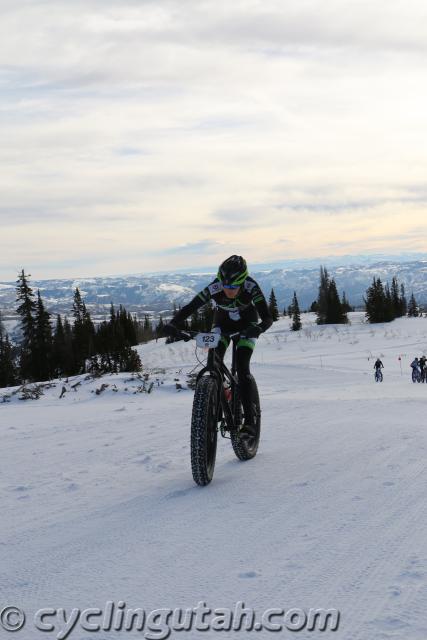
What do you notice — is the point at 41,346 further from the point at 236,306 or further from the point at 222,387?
the point at 222,387

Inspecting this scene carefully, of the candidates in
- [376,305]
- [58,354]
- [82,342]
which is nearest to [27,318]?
[58,354]

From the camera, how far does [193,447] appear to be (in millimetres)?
4906

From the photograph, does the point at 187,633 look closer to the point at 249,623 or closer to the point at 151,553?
the point at 249,623

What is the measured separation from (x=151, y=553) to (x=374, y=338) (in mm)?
54882

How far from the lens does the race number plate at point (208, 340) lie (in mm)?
5379

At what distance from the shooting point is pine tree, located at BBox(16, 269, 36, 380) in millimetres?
50781

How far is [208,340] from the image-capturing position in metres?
5.40

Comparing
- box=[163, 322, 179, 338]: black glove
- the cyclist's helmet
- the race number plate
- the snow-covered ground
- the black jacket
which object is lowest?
Result: the snow-covered ground

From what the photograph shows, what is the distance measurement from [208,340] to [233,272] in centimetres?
81

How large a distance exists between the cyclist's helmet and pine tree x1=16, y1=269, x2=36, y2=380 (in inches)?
1851

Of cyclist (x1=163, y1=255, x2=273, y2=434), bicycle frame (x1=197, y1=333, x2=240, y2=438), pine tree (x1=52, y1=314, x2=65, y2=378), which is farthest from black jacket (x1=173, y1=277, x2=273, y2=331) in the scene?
pine tree (x1=52, y1=314, x2=65, y2=378)

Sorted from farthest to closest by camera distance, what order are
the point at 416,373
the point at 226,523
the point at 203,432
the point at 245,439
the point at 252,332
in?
the point at 416,373, the point at 245,439, the point at 252,332, the point at 203,432, the point at 226,523

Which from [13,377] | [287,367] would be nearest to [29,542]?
[287,367]

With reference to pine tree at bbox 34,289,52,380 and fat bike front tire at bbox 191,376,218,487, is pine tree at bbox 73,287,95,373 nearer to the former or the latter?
pine tree at bbox 34,289,52,380
